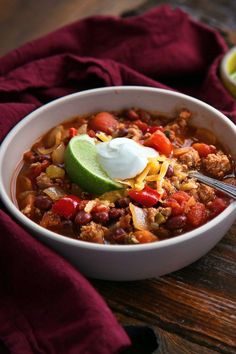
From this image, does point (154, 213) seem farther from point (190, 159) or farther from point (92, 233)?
point (190, 159)

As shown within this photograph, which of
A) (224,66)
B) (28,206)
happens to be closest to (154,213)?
(28,206)

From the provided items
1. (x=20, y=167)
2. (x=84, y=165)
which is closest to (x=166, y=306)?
(x=84, y=165)

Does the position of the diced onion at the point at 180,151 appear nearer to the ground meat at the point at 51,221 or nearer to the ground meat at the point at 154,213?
the ground meat at the point at 154,213

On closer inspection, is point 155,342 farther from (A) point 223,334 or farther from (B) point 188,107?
(B) point 188,107

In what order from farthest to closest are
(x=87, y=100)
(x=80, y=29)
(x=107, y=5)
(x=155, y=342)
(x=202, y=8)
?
(x=107, y=5) < (x=202, y=8) < (x=80, y=29) < (x=87, y=100) < (x=155, y=342)

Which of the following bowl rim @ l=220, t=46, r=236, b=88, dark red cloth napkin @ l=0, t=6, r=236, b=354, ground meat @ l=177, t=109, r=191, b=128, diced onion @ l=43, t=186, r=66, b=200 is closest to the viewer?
dark red cloth napkin @ l=0, t=6, r=236, b=354

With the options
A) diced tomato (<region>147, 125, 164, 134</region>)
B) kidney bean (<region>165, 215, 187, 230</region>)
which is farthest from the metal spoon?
Answer: diced tomato (<region>147, 125, 164, 134</region>)

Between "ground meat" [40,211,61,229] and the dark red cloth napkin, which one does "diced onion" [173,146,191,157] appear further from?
"ground meat" [40,211,61,229]

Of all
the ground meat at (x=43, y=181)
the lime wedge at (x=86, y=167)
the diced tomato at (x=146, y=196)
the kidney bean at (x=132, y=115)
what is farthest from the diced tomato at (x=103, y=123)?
the diced tomato at (x=146, y=196)
